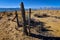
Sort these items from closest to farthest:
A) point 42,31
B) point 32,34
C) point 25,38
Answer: point 25,38, point 32,34, point 42,31

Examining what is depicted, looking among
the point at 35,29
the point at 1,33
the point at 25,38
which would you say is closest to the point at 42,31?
the point at 35,29

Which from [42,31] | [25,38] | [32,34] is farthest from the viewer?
[42,31]

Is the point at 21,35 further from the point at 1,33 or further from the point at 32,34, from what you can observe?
the point at 1,33

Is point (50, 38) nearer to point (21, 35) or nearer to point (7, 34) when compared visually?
point (21, 35)

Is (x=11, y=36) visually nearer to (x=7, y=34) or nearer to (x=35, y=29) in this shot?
(x=7, y=34)

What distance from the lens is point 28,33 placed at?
1612 cm

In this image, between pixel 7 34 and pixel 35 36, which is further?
pixel 7 34

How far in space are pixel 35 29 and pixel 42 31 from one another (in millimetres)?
891

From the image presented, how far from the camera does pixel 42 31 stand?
17.4 metres

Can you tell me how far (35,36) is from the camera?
50.9 ft

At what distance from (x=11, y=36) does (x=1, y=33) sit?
167cm

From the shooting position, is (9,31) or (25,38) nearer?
(25,38)

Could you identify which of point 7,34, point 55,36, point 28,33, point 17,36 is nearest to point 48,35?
point 55,36

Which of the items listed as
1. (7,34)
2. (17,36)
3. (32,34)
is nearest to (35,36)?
(32,34)
